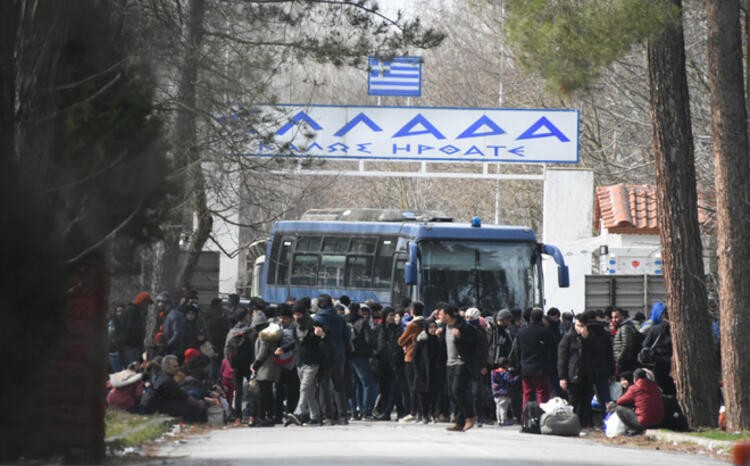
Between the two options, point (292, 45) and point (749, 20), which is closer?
point (749, 20)

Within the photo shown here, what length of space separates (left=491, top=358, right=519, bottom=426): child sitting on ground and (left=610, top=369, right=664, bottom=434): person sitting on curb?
3.01 m

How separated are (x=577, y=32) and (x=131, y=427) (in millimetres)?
7128

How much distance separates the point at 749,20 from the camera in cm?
2059

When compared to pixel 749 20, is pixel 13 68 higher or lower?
lower

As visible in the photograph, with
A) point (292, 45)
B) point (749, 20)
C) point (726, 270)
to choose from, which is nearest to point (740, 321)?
point (726, 270)

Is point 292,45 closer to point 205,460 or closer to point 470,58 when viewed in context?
point 205,460

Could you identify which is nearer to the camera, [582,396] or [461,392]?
[461,392]

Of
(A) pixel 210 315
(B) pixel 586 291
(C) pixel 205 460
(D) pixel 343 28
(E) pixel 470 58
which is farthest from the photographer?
(E) pixel 470 58

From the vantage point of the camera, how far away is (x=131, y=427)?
18.4 metres

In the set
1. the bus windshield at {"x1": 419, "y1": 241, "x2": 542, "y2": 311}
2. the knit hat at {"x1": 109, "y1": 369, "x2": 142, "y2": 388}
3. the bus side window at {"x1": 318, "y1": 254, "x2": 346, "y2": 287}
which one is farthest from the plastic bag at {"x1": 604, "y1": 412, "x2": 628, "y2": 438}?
the bus side window at {"x1": 318, "y1": 254, "x2": 346, "y2": 287}

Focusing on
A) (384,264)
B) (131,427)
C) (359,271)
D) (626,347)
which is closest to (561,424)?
(626,347)

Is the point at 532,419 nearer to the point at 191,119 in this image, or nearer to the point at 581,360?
the point at 581,360

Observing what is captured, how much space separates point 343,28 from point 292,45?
1.21 m

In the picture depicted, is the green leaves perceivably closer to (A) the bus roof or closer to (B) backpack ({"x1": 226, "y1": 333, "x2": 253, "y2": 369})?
(B) backpack ({"x1": 226, "y1": 333, "x2": 253, "y2": 369})
